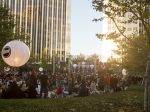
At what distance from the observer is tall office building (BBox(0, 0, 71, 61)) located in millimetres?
123625

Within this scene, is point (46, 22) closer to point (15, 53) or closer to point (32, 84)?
point (32, 84)

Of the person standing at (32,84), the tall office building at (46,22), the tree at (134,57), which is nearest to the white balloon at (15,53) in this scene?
the person standing at (32,84)

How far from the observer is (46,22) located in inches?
5049

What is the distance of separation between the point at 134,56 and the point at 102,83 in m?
14.4

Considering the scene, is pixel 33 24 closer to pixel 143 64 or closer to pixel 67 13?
pixel 67 13

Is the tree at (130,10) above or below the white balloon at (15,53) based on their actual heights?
above

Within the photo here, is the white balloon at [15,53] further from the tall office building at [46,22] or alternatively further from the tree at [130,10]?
the tall office building at [46,22]

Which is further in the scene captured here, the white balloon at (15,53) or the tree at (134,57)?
the tree at (134,57)

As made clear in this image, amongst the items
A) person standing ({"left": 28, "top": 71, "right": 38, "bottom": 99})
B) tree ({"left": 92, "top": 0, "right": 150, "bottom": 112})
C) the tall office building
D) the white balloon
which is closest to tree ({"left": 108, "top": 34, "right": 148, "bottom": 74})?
tree ({"left": 92, "top": 0, "right": 150, "bottom": 112})

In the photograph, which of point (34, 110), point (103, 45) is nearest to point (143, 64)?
point (34, 110)

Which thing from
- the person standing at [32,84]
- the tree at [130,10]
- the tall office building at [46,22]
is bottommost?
the person standing at [32,84]

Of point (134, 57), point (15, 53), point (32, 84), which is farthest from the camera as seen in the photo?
point (134, 57)

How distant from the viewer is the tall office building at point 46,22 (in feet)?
406

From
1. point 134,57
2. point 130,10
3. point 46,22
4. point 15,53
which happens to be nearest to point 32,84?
point 15,53
